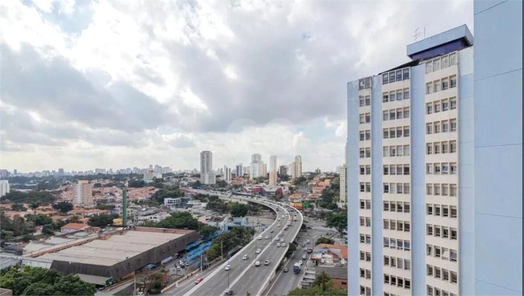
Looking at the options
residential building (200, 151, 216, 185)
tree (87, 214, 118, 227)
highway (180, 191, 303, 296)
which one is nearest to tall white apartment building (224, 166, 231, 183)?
residential building (200, 151, 216, 185)

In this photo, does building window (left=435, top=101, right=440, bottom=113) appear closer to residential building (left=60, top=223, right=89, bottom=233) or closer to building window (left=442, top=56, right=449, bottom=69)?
building window (left=442, top=56, right=449, bottom=69)

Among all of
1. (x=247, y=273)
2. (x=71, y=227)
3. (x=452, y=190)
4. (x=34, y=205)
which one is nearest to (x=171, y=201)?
(x=34, y=205)

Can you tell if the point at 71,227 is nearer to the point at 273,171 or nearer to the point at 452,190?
the point at 452,190

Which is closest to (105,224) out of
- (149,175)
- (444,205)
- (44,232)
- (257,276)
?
(44,232)

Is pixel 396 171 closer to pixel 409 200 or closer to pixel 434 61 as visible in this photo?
pixel 409 200

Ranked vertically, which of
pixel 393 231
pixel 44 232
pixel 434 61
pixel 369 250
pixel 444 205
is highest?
pixel 434 61
